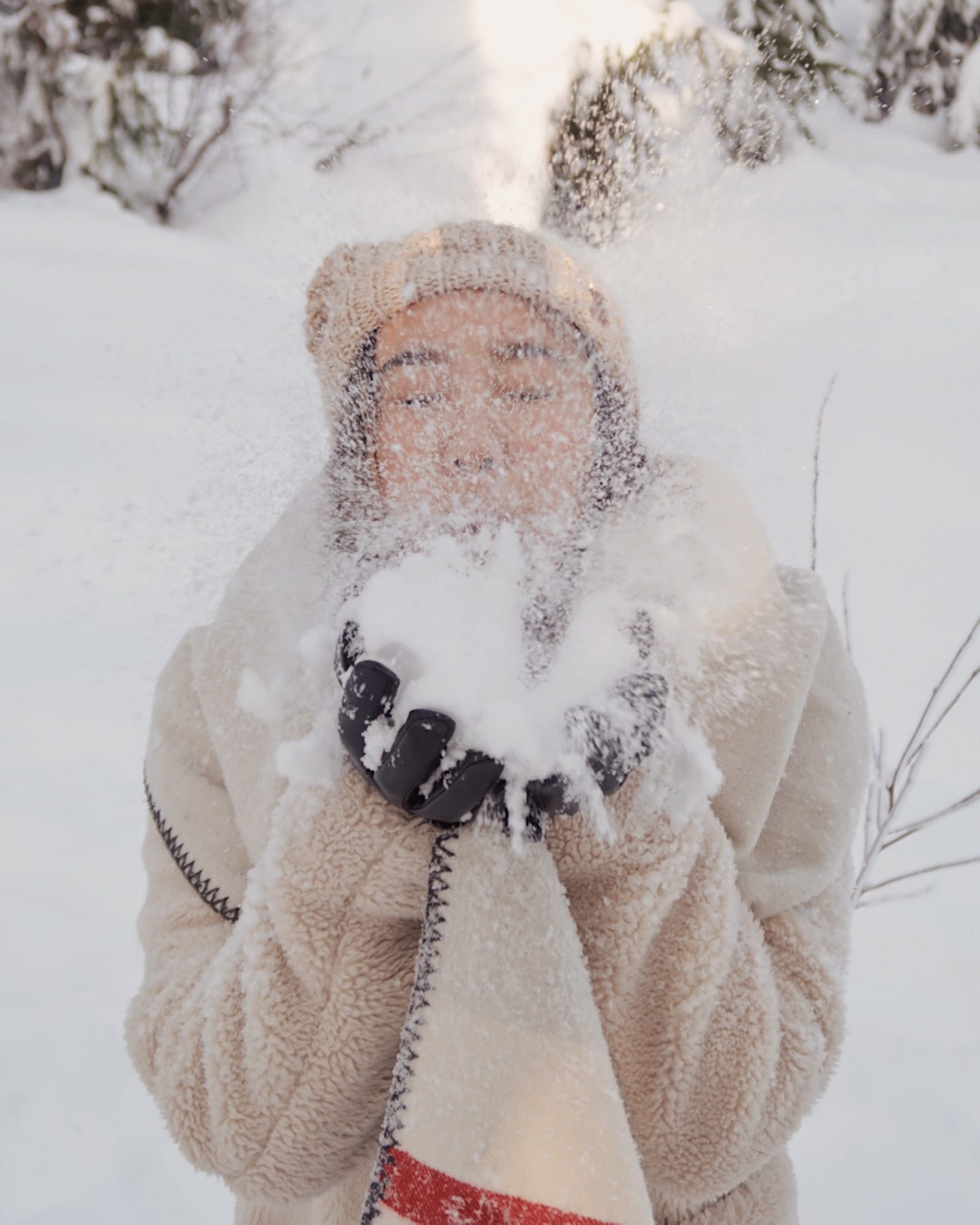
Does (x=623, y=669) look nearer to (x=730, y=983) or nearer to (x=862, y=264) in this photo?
(x=730, y=983)

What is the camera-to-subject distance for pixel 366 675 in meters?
0.71

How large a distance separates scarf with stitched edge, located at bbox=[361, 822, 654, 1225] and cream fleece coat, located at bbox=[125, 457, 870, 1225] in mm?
74

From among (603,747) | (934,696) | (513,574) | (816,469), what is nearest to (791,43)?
(816,469)

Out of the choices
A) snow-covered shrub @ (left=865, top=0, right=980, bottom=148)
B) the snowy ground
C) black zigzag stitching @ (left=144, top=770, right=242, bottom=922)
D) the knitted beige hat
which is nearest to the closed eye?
the knitted beige hat

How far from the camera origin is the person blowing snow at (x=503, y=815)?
0.68m

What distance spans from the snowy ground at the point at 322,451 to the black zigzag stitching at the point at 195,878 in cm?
42

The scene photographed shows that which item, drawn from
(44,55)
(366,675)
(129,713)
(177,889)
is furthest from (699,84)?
(44,55)

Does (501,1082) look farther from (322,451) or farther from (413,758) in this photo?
(322,451)

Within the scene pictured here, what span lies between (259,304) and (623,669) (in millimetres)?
2008

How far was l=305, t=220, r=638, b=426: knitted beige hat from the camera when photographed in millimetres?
934

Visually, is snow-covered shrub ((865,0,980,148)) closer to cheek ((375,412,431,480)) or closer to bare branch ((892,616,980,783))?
bare branch ((892,616,980,783))

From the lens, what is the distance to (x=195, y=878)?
99 centimetres

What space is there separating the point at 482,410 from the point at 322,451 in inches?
13.3

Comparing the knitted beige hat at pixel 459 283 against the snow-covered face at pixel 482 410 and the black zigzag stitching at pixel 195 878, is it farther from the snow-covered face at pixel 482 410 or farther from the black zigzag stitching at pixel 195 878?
the black zigzag stitching at pixel 195 878
